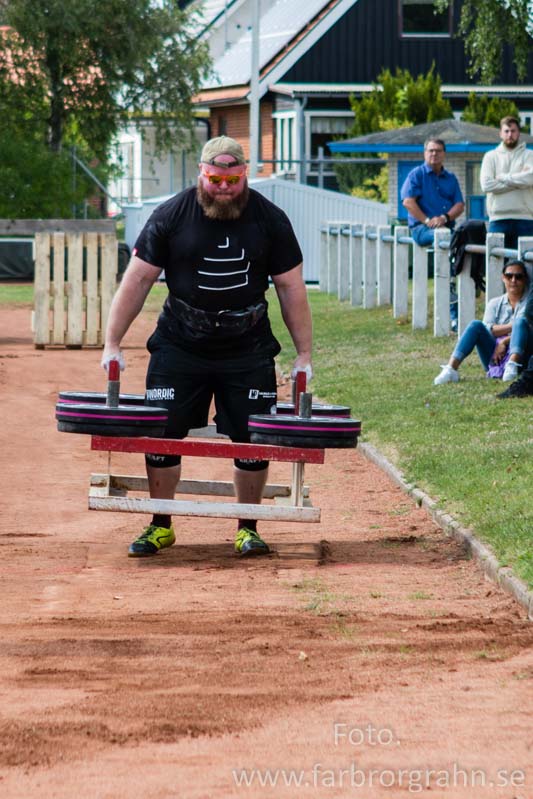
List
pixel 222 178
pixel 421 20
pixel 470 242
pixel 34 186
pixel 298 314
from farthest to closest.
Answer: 1. pixel 421 20
2. pixel 34 186
3. pixel 470 242
4. pixel 298 314
5. pixel 222 178

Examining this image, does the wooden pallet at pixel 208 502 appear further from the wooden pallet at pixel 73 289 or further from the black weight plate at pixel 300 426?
the wooden pallet at pixel 73 289

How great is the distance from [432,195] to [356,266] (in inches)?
237

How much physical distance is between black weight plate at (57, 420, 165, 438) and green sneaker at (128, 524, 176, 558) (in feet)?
1.80

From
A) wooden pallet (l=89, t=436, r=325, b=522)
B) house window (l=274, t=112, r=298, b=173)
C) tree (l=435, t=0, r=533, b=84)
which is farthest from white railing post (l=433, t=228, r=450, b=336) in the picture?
house window (l=274, t=112, r=298, b=173)

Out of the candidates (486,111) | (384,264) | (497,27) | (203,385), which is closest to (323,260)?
(384,264)

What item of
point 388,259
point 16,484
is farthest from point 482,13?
point 16,484

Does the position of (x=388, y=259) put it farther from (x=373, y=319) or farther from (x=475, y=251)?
(x=475, y=251)

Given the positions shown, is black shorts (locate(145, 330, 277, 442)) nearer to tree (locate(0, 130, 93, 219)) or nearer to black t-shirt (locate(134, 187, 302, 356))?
black t-shirt (locate(134, 187, 302, 356))

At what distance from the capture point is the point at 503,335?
1340 cm

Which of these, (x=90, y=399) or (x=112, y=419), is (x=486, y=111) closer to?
(x=90, y=399)

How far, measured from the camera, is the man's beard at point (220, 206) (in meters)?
7.59

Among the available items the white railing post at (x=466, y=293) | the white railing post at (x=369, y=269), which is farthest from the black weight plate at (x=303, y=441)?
the white railing post at (x=369, y=269)

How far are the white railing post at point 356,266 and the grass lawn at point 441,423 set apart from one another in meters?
4.29

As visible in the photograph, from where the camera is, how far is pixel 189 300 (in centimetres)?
771
